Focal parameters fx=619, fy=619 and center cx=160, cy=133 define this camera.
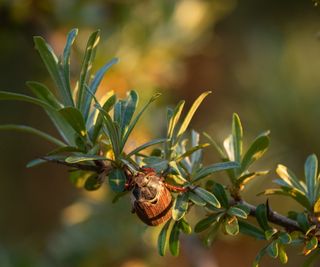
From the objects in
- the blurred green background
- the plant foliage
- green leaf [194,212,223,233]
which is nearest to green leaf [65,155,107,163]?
the plant foliage

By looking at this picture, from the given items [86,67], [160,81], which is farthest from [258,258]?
[160,81]

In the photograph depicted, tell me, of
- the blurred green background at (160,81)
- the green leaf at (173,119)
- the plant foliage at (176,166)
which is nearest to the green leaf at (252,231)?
Answer: the plant foliage at (176,166)

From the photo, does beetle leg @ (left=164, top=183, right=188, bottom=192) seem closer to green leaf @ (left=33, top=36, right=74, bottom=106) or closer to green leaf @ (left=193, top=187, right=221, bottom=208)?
green leaf @ (left=193, top=187, right=221, bottom=208)

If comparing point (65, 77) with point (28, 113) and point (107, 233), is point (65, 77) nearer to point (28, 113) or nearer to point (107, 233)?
point (107, 233)

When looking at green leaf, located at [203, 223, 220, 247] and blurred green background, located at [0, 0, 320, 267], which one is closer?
green leaf, located at [203, 223, 220, 247]

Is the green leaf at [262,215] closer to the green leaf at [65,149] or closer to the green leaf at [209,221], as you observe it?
the green leaf at [209,221]

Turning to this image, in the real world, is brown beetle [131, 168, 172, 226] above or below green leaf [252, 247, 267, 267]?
above

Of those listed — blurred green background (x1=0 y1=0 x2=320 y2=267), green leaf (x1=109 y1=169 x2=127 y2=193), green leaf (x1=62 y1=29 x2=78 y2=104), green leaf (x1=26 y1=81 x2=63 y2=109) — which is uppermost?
green leaf (x1=62 y1=29 x2=78 y2=104)
